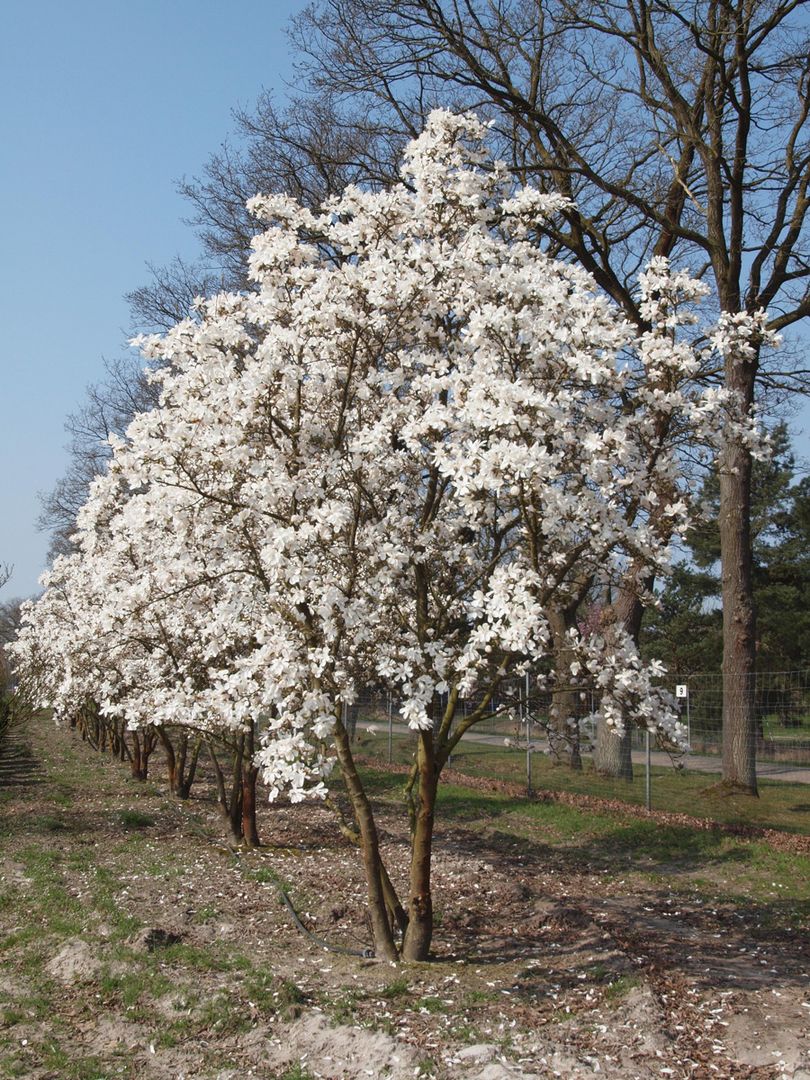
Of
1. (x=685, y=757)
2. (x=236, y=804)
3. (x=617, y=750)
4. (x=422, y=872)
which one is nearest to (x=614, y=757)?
(x=617, y=750)

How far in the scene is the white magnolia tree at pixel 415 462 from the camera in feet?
17.3

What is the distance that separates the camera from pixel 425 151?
6.51 m

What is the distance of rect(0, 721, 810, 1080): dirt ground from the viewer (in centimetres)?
479

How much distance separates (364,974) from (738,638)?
8927 millimetres

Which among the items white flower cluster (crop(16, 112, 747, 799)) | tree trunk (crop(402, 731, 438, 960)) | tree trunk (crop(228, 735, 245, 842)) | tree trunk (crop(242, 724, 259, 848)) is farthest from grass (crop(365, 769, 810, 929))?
white flower cluster (crop(16, 112, 747, 799))

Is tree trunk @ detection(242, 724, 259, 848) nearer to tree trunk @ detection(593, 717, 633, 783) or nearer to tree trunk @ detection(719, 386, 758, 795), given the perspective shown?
tree trunk @ detection(719, 386, 758, 795)

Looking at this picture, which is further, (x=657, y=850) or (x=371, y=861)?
(x=657, y=850)

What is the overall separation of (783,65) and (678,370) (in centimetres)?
1059

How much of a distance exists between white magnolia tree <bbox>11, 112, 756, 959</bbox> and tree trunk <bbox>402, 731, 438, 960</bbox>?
0.05 feet

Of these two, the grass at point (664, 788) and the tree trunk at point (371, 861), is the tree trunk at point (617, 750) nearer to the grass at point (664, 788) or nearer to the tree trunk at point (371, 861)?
the grass at point (664, 788)

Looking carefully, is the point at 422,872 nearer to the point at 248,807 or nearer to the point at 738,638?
the point at 248,807

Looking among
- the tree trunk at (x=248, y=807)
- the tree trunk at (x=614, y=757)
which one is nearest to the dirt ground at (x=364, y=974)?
the tree trunk at (x=248, y=807)

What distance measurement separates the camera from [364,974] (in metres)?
5.99

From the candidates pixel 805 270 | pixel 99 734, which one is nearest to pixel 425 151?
pixel 805 270
